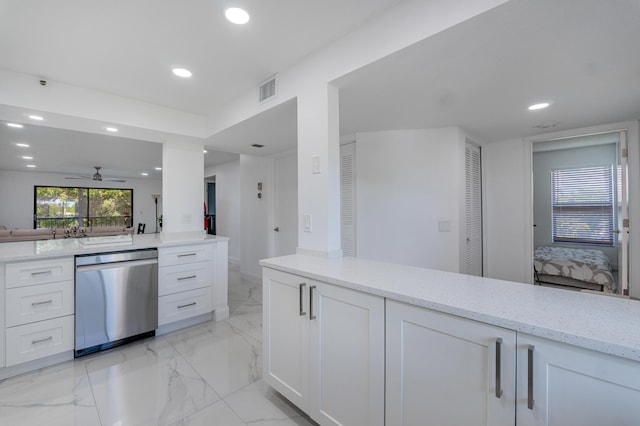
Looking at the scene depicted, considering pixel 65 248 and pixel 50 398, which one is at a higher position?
pixel 65 248

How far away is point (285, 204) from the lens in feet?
14.7

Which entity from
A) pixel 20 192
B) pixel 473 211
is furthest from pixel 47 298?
pixel 20 192

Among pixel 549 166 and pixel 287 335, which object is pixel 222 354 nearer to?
pixel 287 335

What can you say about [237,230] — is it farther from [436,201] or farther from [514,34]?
[514,34]

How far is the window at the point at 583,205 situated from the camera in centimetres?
480

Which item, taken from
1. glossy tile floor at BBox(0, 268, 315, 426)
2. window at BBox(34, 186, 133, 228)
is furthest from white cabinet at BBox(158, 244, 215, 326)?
window at BBox(34, 186, 133, 228)

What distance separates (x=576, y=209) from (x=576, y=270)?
6.69 feet

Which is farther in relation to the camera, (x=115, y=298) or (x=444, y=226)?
(x=444, y=226)

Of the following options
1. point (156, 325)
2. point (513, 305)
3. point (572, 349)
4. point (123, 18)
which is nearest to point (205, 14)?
point (123, 18)

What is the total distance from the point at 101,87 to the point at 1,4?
1.03 m

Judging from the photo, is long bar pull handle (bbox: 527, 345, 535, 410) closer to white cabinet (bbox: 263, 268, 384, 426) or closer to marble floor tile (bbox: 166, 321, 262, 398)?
white cabinet (bbox: 263, 268, 384, 426)

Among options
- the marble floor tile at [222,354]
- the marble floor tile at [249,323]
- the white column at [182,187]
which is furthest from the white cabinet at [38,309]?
the marble floor tile at [249,323]

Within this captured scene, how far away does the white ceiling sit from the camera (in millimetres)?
1432

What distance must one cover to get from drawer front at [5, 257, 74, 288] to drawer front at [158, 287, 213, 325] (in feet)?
2.63
